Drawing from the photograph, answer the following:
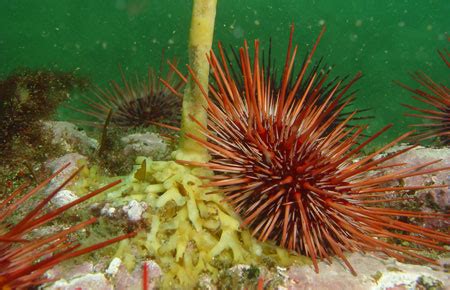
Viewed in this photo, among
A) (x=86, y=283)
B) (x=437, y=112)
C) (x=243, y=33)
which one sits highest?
(x=243, y=33)

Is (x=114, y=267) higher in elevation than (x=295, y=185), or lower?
lower

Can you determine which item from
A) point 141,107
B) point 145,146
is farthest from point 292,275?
point 141,107

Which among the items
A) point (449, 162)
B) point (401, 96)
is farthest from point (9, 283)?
point (401, 96)

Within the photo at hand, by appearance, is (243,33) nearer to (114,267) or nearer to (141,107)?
(141,107)

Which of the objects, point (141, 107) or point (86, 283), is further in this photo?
point (141, 107)

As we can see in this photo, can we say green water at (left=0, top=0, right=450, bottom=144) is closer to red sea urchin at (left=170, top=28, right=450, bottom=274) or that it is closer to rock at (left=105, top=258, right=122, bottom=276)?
red sea urchin at (left=170, top=28, right=450, bottom=274)

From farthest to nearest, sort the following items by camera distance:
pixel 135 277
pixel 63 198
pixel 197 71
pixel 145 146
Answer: pixel 145 146 → pixel 63 198 → pixel 197 71 → pixel 135 277

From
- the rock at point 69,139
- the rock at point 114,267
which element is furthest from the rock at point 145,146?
the rock at point 114,267

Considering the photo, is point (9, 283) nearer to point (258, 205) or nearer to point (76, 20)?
point (258, 205)
